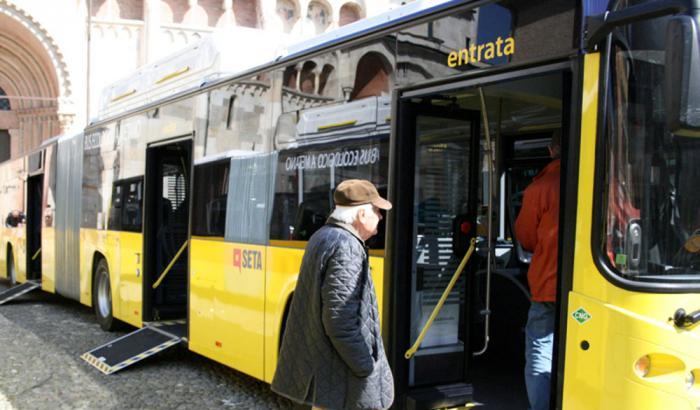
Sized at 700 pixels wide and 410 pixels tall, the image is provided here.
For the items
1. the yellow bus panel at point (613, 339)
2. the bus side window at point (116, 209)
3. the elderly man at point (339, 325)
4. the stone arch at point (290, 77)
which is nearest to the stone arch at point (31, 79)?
the bus side window at point (116, 209)

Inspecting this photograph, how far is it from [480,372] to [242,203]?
235 cm

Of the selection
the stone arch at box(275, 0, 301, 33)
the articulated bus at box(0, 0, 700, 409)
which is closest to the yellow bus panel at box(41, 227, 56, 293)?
the articulated bus at box(0, 0, 700, 409)

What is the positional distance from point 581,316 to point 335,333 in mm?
1153

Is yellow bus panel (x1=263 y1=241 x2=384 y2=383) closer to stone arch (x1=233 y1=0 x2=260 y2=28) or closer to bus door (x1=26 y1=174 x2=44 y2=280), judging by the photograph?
bus door (x1=26 y1=174 x2=44 y2=280)

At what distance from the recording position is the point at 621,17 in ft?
10.2

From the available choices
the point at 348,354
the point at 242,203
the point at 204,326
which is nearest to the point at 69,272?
the point at 204,326

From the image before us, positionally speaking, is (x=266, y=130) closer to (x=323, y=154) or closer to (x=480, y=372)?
(x=323, y=154)

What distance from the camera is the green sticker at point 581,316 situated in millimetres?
3305

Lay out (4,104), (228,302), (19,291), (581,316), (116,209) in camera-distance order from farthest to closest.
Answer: (4,104) → (19,291) → (116,209) → (228,302) → (581,316)

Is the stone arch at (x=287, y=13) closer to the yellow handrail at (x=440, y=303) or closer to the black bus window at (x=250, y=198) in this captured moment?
the black bus window at (x=250, y=198)

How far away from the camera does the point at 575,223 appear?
3.35 m

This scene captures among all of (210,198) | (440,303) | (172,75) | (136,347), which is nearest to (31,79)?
(172,75)

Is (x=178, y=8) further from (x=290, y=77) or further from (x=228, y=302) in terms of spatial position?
(x=290, y=77)

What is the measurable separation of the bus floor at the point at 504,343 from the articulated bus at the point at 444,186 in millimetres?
20
